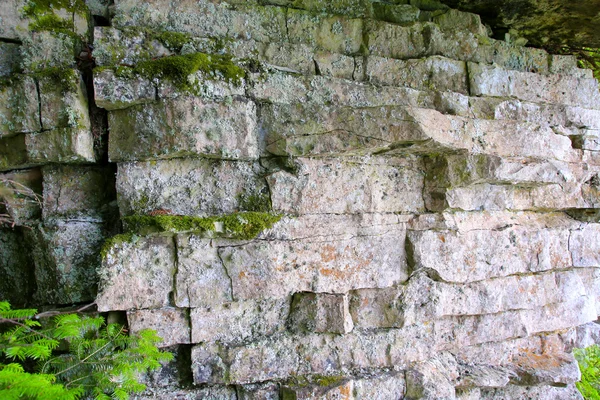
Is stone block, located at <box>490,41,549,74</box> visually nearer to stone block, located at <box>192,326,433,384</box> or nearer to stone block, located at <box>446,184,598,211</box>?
stone block, located at <box>446,184,598,211</box>

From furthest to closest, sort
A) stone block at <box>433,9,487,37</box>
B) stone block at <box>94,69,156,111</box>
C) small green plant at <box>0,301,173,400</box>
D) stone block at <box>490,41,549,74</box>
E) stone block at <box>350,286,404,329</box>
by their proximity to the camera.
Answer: stone block at <box>490,41,549,74</box> < stone block at <box>433,9,487,37</box> < stone block at <box>350,286,404,329</box> < stone block at <box>94,69,156,111</box> < small green plant at <box>0,301,173,400</box>

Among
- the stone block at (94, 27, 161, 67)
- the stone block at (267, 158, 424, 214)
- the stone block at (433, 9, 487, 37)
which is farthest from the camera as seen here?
the stone block at (433, 9, 487, 37)

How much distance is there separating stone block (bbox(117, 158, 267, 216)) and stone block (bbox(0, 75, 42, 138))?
597 mm

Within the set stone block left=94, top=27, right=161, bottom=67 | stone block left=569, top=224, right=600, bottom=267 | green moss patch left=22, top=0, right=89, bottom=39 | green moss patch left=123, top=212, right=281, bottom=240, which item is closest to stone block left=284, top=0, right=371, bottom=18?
stone block left=94, top=27, right=161, bottom=67

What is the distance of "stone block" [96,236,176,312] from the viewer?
2602 millimetres

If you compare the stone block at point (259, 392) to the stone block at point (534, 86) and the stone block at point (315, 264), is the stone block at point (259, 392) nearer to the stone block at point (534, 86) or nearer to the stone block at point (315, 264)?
the stone block at point (315, 264)

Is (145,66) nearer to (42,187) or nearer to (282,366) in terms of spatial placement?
(42,187)

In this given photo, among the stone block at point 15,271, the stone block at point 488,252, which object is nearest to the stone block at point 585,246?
the stone block at point 488,252

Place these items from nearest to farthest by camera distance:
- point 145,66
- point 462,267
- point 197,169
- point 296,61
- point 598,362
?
1. point 145,66
2. point 197,169
3. point 296,61
4. point 462,267
5. point 598,362

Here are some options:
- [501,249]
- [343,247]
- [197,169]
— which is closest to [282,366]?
[343,247]

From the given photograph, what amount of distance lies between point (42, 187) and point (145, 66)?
1071 mm

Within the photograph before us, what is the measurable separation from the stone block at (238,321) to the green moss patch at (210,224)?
0.52m

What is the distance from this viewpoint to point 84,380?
2426mm

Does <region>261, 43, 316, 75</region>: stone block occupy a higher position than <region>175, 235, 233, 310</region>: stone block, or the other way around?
<region>261, 43, 316, 75</region>: stone block
